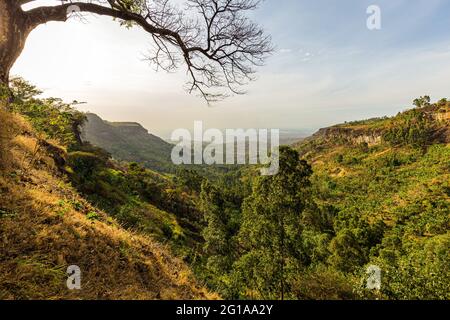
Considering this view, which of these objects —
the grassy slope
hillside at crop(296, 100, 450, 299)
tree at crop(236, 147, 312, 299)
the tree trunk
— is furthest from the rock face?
the tree trunk

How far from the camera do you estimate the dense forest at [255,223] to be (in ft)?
24.1

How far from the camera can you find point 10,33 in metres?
7.07

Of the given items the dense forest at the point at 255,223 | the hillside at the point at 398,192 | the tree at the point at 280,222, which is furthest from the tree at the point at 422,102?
the tree at the point at 280,222

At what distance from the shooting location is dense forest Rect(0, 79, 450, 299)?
289 inches

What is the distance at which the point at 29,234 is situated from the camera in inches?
163

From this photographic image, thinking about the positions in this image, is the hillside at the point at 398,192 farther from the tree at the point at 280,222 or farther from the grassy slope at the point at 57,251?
the grassy slope at the point at 57,251

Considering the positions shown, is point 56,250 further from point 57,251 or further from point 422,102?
point 422,102

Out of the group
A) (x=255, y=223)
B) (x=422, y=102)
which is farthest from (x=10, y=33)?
(x=422, y=102)

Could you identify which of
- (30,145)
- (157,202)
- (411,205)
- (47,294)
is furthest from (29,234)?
(411,205)

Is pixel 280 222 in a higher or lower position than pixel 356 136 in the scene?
lower

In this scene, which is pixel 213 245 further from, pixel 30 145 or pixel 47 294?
pixel 47 294

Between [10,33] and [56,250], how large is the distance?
646 cm

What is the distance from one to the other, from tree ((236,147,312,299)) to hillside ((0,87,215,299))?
34.3 feet

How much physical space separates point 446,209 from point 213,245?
55724 mm
